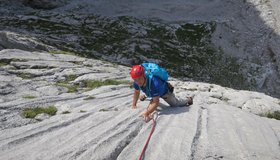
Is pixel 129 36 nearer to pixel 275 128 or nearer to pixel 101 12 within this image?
pixel 101 12

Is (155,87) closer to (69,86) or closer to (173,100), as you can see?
(173,100)

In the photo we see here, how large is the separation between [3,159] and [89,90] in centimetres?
697

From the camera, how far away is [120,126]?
28.9 ft

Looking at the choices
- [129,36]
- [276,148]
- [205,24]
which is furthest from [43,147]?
[205,24]

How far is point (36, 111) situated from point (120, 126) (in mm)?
2853

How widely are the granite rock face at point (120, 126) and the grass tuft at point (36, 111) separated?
189 mm

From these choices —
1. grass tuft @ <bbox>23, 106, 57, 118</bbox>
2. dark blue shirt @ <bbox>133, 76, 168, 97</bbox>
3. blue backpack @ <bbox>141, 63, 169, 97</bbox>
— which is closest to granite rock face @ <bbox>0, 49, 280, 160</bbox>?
grass tuft @ <bbox>23, 106, 57, 118</bbox>

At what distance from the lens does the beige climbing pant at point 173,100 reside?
11.0 meters

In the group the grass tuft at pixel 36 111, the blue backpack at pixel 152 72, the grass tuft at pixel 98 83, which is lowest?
the grass tuft at pixel 36 111

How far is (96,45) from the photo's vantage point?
32.7 meters

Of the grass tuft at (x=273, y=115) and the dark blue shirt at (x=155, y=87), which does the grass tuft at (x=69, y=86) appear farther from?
the grass tuft at (x=273, y=115)

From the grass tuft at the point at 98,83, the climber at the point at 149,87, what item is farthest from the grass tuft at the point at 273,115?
the grass tuft at the point at 98,83

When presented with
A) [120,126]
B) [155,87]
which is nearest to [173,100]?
[155,87]

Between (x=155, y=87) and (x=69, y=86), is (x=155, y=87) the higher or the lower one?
the higher one
